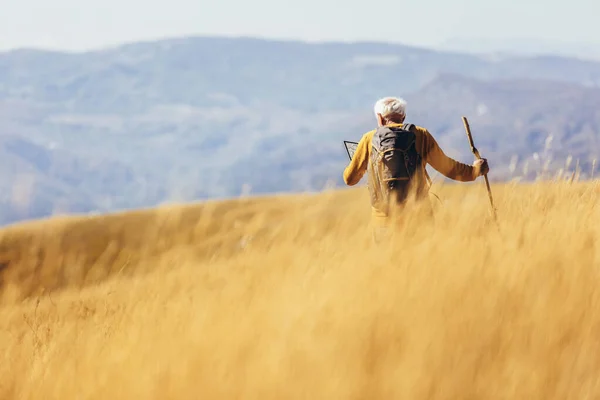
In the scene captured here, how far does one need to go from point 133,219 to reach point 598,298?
131 ft

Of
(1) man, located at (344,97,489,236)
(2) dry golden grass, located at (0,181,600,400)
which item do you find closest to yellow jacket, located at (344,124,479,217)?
(1) man, located at (344,97,489,236)

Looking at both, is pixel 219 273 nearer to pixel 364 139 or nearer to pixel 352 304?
pixel 364 139

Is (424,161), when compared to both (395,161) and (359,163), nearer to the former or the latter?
(395,161)

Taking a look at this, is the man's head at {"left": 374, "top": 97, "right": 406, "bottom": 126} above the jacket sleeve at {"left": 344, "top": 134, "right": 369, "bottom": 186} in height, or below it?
above

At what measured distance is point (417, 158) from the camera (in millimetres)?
5199

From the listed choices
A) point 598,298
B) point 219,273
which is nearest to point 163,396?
point 598,298

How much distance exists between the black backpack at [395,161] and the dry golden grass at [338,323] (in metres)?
0.54

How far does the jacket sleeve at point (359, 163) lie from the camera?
533 cm

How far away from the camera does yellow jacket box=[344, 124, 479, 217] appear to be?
5238mm

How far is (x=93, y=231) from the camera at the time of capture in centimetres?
3978

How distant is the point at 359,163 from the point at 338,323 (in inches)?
106

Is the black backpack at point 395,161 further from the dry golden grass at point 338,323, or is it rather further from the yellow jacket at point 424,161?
the dry golden grass at point 338,323

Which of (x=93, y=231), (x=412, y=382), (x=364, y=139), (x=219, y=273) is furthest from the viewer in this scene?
(x=93, y=231)

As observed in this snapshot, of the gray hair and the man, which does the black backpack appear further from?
the gray hair
